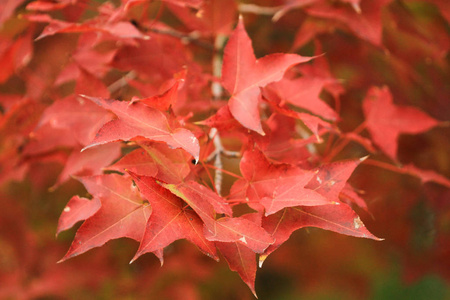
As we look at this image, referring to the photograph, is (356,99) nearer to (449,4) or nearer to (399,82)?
(399,82)

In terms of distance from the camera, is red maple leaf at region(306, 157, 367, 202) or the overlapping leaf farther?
red maple leaf at region(306, 157, 367, 202)

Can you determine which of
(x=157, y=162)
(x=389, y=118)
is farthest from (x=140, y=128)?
(x=389, y=118)

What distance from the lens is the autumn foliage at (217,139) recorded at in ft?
2.01

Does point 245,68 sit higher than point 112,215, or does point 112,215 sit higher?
point 245,68

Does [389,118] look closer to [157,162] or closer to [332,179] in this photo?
[332,179]

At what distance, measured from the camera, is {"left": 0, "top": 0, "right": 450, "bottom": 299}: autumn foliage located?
0.61 metres

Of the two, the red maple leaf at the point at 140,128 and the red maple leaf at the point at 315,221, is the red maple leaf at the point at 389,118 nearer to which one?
the red maple leaf at the point at 315,221

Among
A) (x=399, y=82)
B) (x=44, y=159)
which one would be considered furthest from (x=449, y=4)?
(x=44, y=159)

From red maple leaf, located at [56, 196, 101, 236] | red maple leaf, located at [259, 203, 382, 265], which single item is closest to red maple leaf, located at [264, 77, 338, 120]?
red maple leaf, located at [259, 203, 382, 265]

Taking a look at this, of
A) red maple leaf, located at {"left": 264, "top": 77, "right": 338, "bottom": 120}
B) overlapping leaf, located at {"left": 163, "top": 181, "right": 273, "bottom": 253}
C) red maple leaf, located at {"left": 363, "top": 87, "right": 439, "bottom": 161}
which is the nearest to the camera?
overlapping leaf, located at {"left": 163, "top": 181, "right": 273, "bottom": 253}

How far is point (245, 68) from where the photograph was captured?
736 millimetres

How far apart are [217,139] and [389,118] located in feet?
1.54

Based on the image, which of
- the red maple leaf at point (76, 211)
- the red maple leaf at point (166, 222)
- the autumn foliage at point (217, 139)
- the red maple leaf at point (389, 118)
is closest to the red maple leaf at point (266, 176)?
the autumn foliage at point (217, 139)

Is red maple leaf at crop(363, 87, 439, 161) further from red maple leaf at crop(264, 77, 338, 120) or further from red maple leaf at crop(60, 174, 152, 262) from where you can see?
red maple leaf at crop(60, 174, 152, 262)
